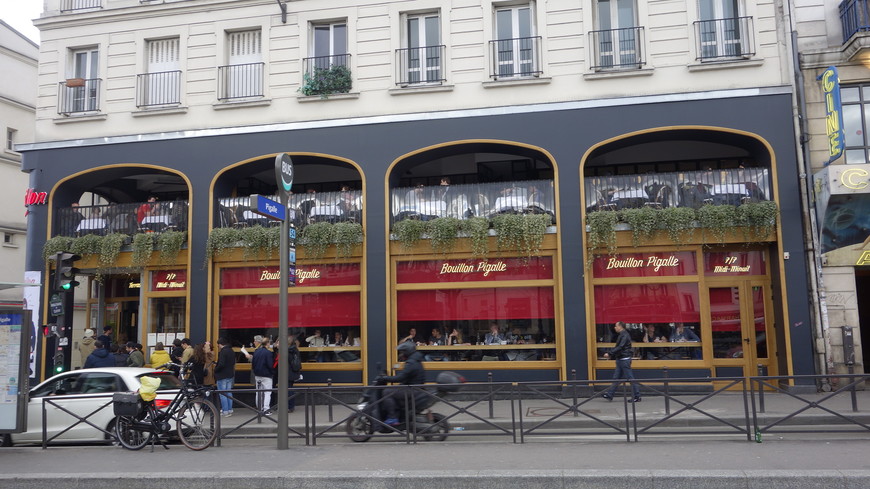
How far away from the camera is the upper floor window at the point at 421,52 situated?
53.4 feet

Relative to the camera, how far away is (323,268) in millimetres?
16188

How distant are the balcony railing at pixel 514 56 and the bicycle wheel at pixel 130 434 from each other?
1039 cm

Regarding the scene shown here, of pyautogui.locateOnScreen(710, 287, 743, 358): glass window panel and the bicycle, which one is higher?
pyautogui.locateOnScreen(710, 287, 743, 358): glass window panel

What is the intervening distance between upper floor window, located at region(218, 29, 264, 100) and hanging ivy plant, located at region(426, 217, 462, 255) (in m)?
5.63

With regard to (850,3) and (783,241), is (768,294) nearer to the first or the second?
(783,241)

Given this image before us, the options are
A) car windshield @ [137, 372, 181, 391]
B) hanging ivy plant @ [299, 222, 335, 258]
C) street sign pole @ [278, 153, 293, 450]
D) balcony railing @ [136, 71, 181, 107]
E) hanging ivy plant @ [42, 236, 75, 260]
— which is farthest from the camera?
balcony railing @ [136, 71, 181, 107]

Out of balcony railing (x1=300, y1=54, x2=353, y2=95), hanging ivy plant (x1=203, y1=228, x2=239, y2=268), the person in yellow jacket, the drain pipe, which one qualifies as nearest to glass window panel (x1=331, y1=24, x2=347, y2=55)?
balcony railing (x1=300, y1=54, x2=353, y2=95)

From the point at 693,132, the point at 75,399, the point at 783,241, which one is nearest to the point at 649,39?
the point at 693,132

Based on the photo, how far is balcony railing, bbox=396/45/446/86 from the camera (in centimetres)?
1625

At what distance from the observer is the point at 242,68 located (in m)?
17.2

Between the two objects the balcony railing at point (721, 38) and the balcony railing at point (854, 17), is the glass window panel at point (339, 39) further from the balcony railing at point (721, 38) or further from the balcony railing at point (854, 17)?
the balcony railing at point (854, 17)

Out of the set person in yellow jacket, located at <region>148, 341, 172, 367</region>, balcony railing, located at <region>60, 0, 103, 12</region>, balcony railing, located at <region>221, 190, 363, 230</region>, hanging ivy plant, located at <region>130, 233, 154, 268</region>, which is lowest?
person in yellow jacket, located at <region>148, 341, 172, 367</region>

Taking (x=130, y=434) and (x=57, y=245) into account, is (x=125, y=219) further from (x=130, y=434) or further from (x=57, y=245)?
(x=130, y=434)

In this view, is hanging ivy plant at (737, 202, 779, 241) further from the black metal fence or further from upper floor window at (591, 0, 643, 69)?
the black metal fence
